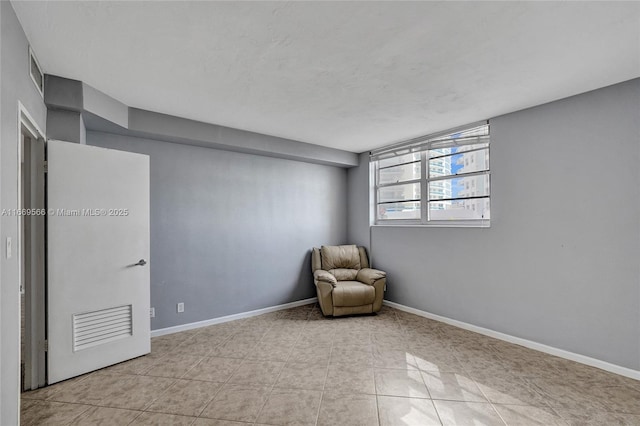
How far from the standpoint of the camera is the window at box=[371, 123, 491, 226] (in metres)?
3.76

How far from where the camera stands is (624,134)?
2.63 metres

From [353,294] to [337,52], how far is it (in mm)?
3094

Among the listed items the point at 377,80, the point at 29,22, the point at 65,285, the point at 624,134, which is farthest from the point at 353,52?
the point at 65,285

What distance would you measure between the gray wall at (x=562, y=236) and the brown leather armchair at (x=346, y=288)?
0.95 m

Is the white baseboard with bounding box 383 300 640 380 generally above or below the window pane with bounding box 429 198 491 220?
below

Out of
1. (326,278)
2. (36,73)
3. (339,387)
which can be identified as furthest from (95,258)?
(326,278)

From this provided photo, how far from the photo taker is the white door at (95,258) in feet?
8.33

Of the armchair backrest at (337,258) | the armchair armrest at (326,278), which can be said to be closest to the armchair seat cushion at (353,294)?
the armchair armrest at (326,278)

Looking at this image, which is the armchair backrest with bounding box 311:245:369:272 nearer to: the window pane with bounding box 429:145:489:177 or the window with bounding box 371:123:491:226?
the window with bounding box 371:123:491:226

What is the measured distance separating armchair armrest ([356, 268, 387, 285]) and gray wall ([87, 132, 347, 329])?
87 centimetres

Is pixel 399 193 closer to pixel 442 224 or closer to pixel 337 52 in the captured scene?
pixel 442 224

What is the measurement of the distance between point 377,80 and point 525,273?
8.47 feet

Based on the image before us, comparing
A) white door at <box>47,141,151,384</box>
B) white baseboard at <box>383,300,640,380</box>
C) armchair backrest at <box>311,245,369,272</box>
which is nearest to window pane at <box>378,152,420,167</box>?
armchair backrest at <box>311,245,369,272</box>

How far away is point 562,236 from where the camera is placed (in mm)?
3002
